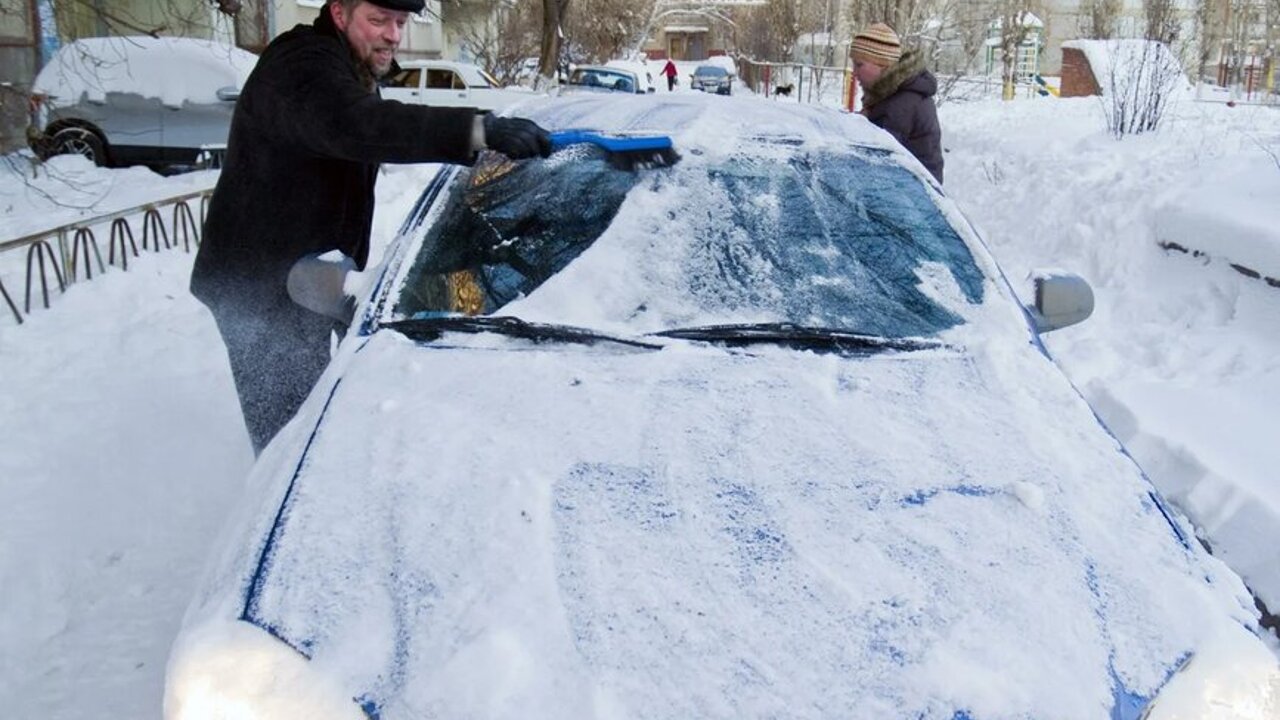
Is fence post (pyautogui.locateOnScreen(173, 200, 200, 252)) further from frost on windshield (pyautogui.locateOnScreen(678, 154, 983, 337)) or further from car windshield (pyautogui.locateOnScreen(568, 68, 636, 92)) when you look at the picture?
car windshield (pyautogui.locateOnScreen(568, 68, 636, 92))

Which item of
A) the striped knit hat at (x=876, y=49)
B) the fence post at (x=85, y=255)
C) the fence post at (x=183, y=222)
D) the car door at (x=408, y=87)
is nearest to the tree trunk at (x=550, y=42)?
the car door at (x=408, y=87)

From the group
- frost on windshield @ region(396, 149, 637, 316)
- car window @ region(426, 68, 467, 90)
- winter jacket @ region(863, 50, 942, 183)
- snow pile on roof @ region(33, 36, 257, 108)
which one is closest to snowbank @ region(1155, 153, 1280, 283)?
winter jacket @ region(863, 50, 942, 183)

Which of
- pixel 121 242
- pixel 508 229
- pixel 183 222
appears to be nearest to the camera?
pixel 508 229

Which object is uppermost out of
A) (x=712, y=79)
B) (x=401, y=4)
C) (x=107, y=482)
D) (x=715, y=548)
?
(x=401, y=4)

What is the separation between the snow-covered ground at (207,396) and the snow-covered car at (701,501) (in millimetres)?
1269

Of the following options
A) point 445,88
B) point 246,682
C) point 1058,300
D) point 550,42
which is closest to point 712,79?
point 550,42

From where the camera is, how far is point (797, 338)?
2.63 m

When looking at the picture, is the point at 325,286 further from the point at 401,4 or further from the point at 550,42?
the point at 550,42

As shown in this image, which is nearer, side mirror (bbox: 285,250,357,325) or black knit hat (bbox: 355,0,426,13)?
side mirror (bbox: 285,250,357,325)

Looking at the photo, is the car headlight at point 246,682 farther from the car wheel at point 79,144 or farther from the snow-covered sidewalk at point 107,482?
the car wheel at point 79,144

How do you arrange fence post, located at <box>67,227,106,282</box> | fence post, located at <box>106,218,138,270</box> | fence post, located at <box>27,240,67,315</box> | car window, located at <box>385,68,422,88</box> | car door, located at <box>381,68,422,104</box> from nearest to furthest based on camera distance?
1. fence post, located at <box>27,240,67,315</box>
2. fence post, located at <box>67,227,106,282</box>
3. fence post, located at <box>106,218,138,270</box>
4. car door, located at <box>381,68,422,104</box>
5. car window, located at <box>385,68,422,88</box>

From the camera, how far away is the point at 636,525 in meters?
1.93

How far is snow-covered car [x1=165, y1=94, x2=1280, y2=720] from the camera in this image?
166cm

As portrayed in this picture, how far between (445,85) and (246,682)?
18611mm
